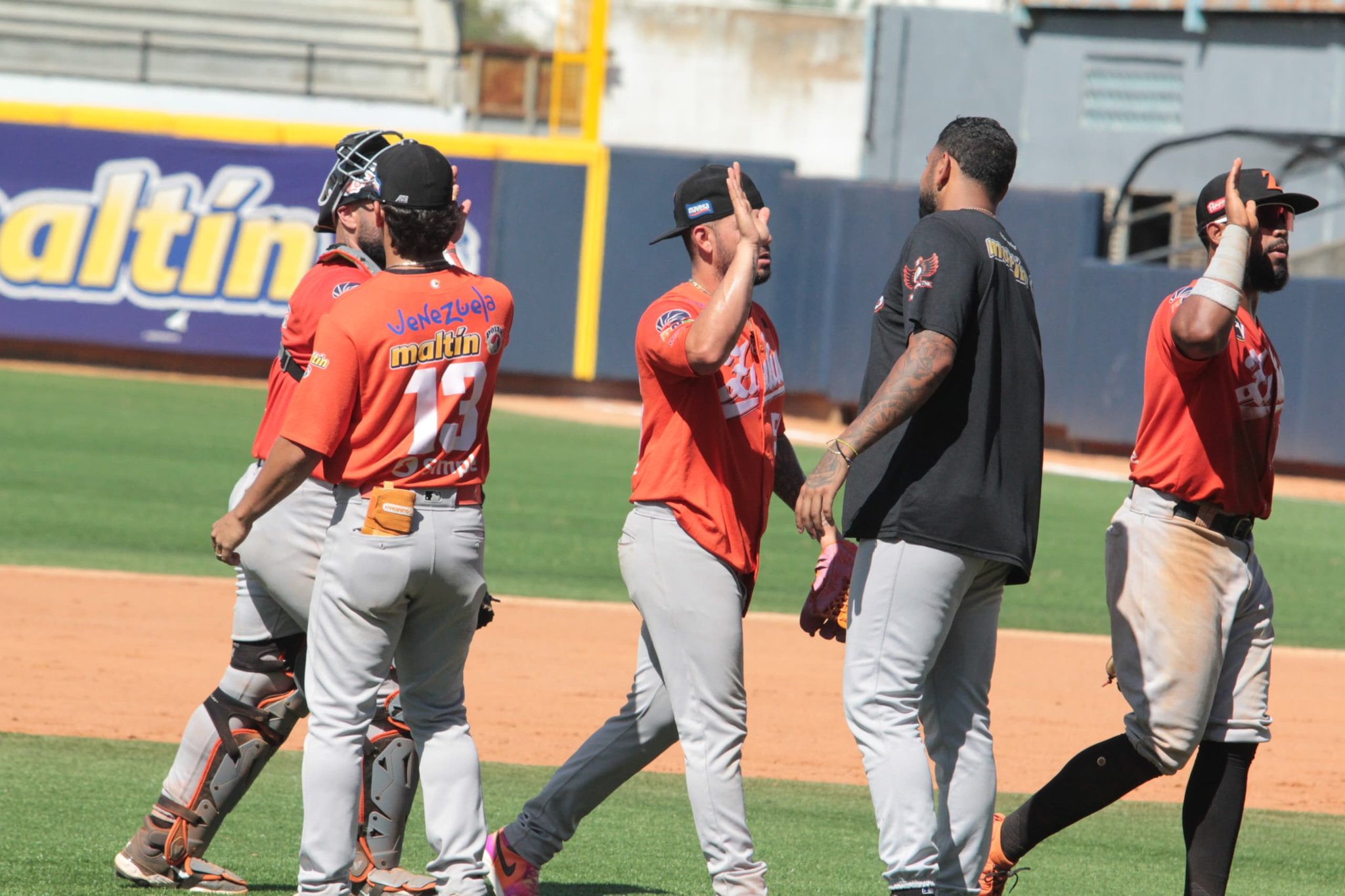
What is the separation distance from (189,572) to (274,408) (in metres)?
5.76

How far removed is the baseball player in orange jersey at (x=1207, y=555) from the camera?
14.1 feet

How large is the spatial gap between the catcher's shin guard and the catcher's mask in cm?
140

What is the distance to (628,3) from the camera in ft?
112

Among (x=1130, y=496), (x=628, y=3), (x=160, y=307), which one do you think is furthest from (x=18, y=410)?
(x=628, y=3)

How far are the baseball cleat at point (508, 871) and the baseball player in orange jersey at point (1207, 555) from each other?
51.3 inches

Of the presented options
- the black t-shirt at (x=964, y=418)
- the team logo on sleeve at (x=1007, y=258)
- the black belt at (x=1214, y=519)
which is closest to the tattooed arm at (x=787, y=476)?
the black t-shirt at (x=964, y=418)

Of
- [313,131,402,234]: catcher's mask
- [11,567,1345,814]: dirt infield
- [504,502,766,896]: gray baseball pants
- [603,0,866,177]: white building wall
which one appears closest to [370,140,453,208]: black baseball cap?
[313,131,402,234]: catcher's mask

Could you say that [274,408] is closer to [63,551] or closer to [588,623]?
[588,623]

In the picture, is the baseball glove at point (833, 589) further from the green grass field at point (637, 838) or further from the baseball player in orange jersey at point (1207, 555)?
the green grass field at point (637, 838)

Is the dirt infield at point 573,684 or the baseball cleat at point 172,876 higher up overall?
the baseball cleat at point 172,876

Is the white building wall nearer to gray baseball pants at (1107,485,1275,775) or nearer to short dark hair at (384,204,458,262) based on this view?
gray baseball pants at (1107,485,1275,775)

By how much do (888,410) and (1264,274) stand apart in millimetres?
1337

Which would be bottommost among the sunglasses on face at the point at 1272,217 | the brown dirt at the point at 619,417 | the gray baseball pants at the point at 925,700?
the brown dirt at the point at 619,417

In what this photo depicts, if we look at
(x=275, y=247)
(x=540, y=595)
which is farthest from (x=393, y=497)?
(x=275, y=247)
